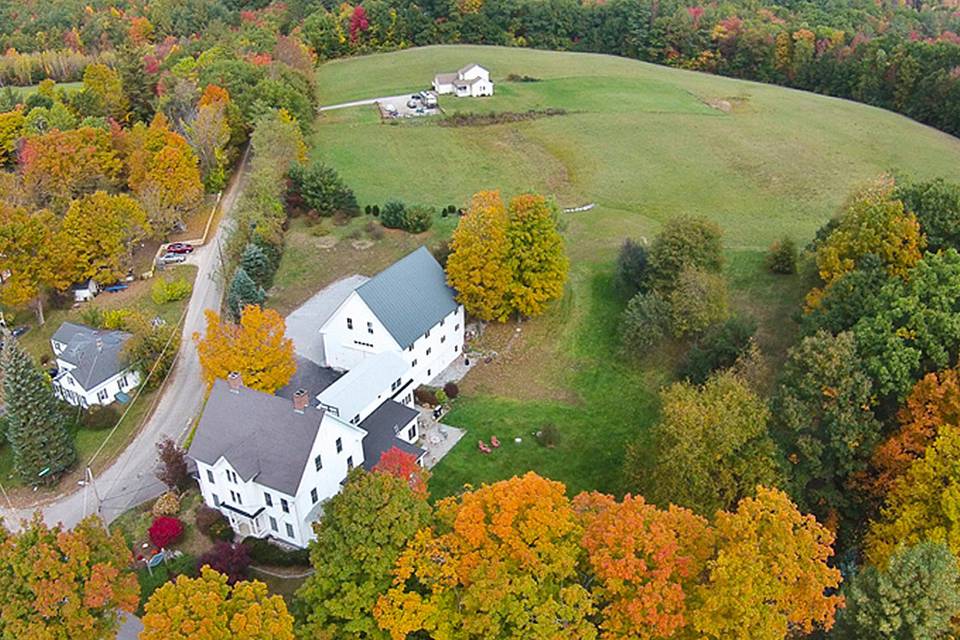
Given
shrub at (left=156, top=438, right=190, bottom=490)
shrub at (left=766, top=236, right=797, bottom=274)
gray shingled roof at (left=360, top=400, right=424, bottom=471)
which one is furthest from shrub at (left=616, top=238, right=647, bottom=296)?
shrub at (left=156, top=438, right=190, bottom=490)

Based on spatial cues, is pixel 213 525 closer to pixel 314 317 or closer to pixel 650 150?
pixel 314 317

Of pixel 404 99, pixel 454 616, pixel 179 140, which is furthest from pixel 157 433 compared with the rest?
pixel 404 99

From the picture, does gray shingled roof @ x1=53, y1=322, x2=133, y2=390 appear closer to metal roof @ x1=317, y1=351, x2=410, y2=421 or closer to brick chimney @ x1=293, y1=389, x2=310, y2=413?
metal roof @ x1=317, y1=351, x2=410, y2=421

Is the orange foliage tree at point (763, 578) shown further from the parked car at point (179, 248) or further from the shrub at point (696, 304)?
the parked car at point (179, 248)

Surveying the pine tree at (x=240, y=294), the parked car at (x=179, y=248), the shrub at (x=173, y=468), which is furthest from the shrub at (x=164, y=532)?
the parked car at (x=179, y=248)

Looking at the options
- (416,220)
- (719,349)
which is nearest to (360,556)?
(719,349)

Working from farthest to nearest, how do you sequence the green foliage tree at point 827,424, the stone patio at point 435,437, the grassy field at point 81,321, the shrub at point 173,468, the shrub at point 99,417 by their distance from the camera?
the shrub at point 99,417, the grassy field at point 81,321, the stone patio at point 435,437, the shrub at point 173,468, the green foliage tree at point 827,424
